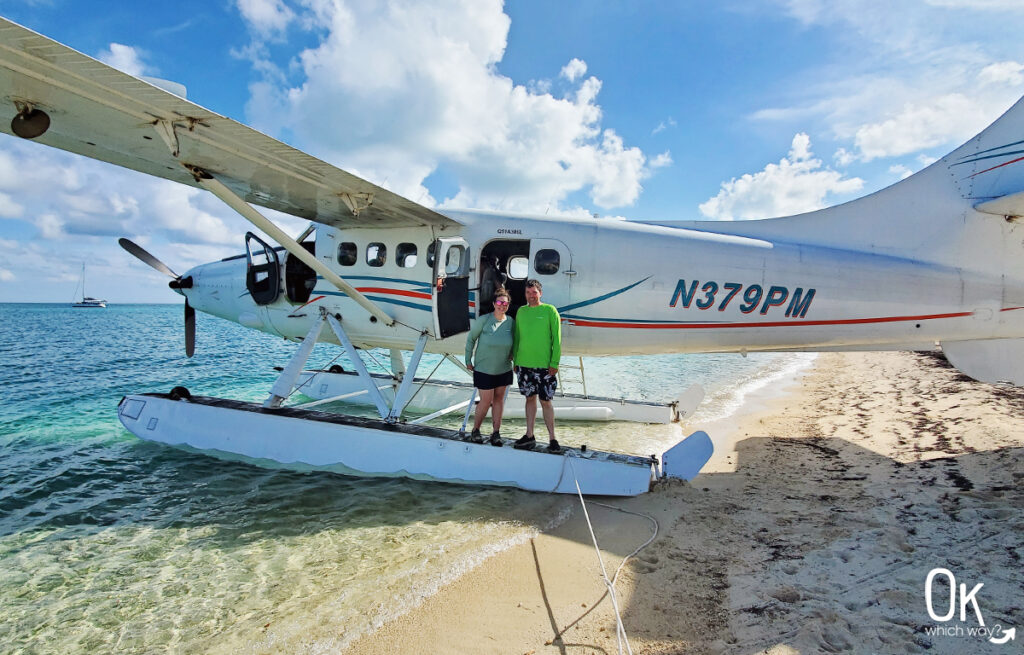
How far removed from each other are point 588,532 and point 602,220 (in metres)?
3.39

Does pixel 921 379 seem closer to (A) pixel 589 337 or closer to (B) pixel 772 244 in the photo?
(B) pixel 772 244

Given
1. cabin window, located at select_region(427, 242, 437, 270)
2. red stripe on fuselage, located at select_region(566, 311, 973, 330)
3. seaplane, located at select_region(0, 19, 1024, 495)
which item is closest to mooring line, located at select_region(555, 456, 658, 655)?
seaplane, located at select_region(0, 19, 1024, 495)

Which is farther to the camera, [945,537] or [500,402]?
[500,402]

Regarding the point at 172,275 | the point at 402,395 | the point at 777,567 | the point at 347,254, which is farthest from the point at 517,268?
the point at 172,275

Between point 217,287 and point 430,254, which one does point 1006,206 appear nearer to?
point 430,254

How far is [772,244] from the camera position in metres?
5.02

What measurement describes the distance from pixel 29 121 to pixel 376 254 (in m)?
3.21

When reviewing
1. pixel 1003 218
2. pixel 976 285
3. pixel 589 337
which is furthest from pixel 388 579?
pixel 1003 218

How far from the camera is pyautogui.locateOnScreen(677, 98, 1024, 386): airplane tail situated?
14.8 feet

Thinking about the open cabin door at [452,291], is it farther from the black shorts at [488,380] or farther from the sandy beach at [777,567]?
the sandy beach at [777,567]

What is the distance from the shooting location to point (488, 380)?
4.85 m

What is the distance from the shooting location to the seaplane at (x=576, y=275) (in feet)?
14.7

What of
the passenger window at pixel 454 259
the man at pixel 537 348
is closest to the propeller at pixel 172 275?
the passenger window at pixel 454 259

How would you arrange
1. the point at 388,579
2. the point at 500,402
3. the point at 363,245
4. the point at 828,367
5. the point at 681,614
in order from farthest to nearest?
the point at 828,367
the point at 363,245
the point at 500,402
the point at 388,579
the point at 681,614
